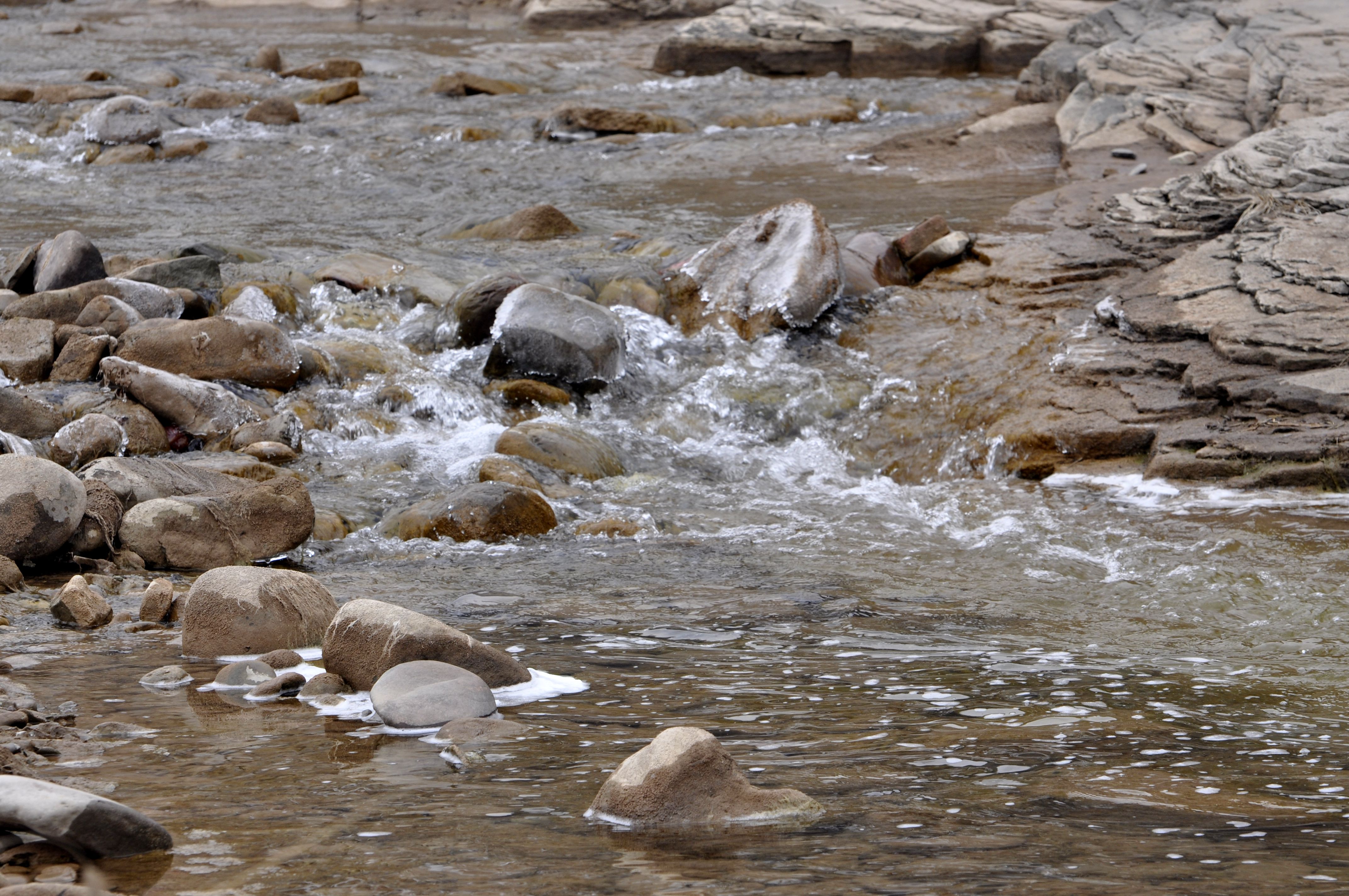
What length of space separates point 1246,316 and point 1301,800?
493cm

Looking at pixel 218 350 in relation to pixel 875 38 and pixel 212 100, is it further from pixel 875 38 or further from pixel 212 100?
pixel 875 38

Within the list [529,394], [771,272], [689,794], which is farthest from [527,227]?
[689,794]

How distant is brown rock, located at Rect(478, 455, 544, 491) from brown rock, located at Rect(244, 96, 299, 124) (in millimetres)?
9180

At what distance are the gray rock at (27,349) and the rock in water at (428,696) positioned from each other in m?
4.69

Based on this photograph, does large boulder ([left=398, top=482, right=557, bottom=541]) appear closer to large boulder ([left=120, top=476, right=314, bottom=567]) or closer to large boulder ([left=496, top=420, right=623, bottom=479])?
large boulder ([left=120, top=476, right=314, bottom=567])

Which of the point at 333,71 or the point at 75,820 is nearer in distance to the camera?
the point at 75,820

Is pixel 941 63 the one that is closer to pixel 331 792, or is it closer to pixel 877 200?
pixel 877 200

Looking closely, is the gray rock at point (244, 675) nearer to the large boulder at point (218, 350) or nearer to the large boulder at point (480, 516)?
the large boulder at point (480, 516)

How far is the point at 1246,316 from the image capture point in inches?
274

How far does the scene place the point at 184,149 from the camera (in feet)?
42.2

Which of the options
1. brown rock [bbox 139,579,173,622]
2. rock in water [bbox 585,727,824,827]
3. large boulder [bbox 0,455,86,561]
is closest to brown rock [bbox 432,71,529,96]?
large boulder [bbox 0,455,86,561]

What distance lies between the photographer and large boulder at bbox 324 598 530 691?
3451mm

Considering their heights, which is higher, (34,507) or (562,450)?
(34,507)

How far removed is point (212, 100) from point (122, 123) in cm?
176
